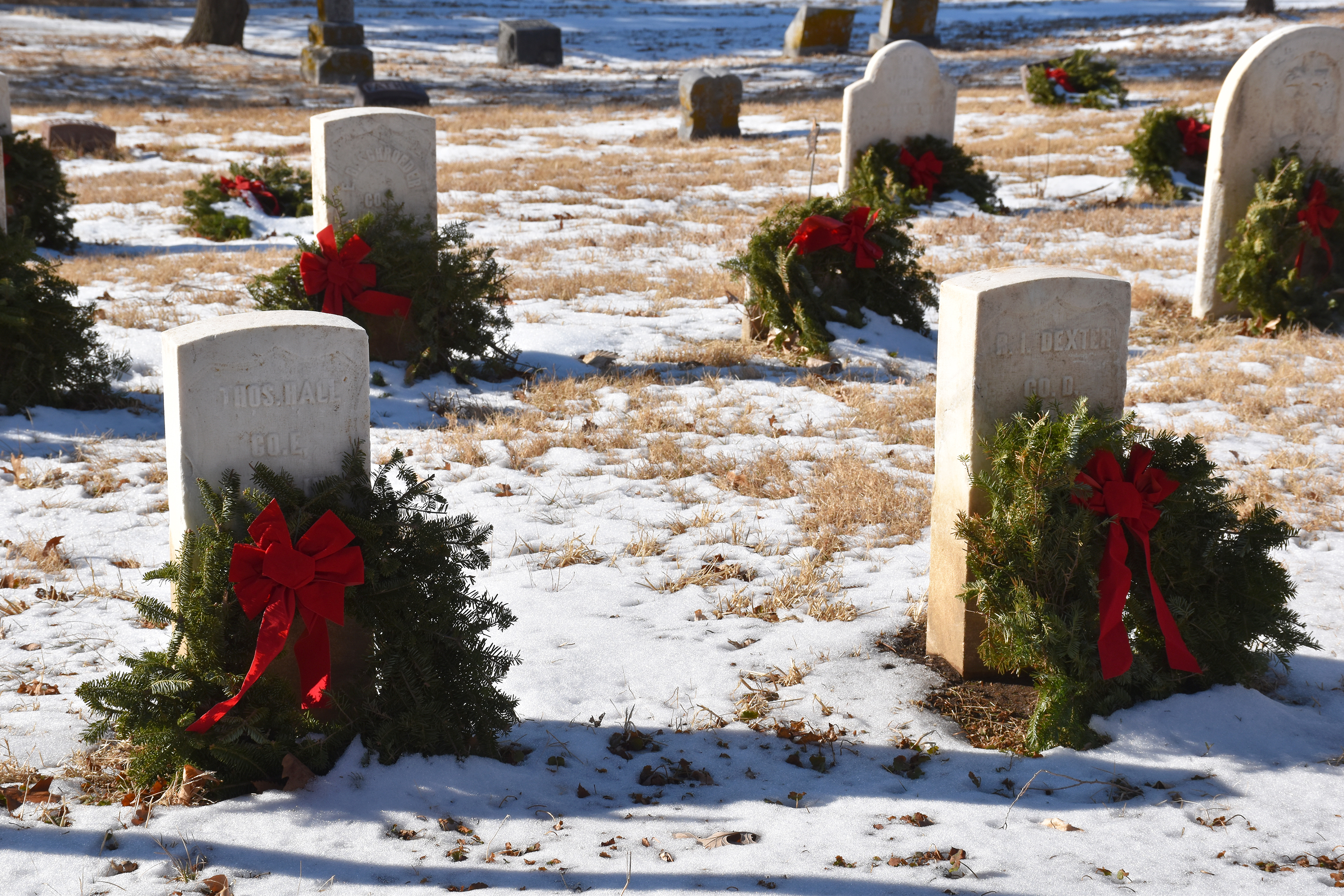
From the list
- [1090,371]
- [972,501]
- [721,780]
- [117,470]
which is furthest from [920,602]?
[117,470]

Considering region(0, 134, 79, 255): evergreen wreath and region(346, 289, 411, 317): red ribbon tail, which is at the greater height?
region(0, 134, 79, 255): evergreen wreath

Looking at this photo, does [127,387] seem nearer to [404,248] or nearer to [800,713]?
[404,248]

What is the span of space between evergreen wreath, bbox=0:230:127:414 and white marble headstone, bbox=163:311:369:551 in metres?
3.66

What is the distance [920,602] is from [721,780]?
4.86 feet

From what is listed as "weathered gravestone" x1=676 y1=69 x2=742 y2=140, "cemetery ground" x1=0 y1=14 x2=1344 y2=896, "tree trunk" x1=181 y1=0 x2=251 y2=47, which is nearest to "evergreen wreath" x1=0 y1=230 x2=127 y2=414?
"cemetery ground" x1=0 y1=14 x2=1344 y2=896

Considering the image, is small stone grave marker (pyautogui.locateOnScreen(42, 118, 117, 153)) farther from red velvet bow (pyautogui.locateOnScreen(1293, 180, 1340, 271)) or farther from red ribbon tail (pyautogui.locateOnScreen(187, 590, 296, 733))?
red ribbon tail (pyautogui.locateOnScreen(187, 590, 296, 733))

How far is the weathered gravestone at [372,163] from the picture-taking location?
24.0 ft

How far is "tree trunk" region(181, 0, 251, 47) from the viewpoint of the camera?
28.5m

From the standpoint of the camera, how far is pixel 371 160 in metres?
7.45

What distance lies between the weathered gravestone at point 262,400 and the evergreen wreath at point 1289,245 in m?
7.05

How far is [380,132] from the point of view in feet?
24.2

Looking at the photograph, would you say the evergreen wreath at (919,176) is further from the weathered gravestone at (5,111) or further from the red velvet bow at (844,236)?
the weathered gravestone at (5,111)

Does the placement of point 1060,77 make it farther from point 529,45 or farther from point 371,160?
point 371,160

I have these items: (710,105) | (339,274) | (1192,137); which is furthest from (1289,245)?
(710,105)
